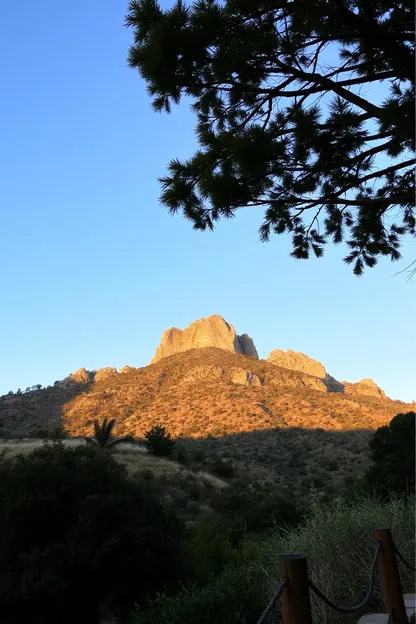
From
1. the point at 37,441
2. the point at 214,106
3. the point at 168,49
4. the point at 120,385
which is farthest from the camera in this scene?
the point at 120,385

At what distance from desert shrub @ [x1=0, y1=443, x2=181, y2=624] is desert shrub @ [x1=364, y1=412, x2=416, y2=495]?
11622 mm

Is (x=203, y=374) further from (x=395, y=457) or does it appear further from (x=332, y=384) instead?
(x=395, y=457)

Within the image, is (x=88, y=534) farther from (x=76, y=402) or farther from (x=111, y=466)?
(x=76, y=402)

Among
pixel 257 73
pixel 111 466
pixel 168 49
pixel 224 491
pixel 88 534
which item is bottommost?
pixel 224 491

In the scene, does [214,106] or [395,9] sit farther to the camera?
[214,106]

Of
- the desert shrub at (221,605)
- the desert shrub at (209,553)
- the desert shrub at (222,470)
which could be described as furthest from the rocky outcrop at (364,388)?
the desert shrub at (221,605)

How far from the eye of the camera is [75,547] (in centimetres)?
885

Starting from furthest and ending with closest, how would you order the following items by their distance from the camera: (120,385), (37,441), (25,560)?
(120,385) < (37,441) < (25,560)

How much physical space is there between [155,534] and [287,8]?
28.5 ft

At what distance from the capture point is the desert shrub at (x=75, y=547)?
8.81m

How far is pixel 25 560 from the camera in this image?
28.9 feet

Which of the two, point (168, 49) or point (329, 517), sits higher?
point (168, 49)

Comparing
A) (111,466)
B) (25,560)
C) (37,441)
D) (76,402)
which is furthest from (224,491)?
(76,402)

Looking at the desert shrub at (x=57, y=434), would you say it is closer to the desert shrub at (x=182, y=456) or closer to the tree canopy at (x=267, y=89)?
the desert shrub at (x=182, y=456)
